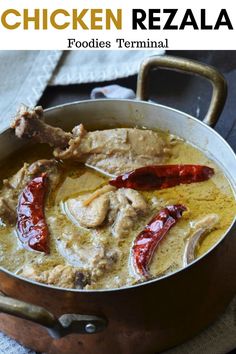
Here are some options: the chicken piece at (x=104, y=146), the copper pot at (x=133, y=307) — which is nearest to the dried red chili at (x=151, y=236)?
the copper pot at (x=133, y=307)

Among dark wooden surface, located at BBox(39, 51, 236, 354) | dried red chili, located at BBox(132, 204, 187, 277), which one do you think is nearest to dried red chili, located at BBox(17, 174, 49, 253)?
dried red chili, located at BBox(132, 204, 187, 277)

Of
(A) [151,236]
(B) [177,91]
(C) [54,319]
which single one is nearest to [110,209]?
(A) [151,236]

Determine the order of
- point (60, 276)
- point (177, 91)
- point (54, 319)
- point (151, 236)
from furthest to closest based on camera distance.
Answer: point (177, 91), point (151, 236), point (60, 276), point (54, 319)

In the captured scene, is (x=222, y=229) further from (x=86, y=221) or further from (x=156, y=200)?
(x=86, y=221)

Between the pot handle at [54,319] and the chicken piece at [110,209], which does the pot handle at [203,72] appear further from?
the pot handle at [54,319]

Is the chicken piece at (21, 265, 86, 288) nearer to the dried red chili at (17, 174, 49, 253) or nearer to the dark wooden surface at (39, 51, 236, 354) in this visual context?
the dried red chili at (17, 174, 49, 253)

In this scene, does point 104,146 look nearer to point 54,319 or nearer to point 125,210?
point 125,210

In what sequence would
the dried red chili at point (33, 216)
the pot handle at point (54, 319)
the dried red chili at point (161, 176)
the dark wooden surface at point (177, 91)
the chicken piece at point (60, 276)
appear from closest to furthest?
the pot handle at point (54, 319)
the chicken piece at point (60, 276)
the dried red chili at point (33, 216)
the dried red chili at point (161, 176)
the dark wooden surface at point (177, 91)
